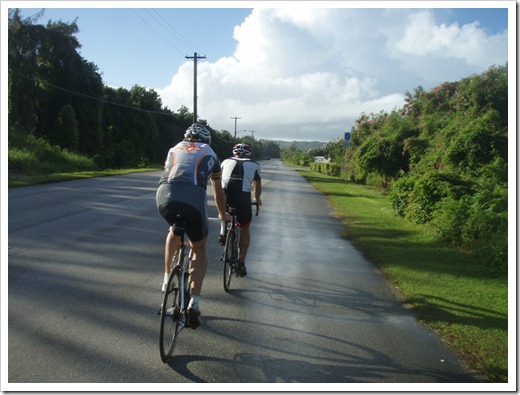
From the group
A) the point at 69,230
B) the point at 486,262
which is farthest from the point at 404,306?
the point at 69,230

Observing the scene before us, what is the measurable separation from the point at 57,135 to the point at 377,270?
37.4m

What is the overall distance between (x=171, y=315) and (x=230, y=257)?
229 cm

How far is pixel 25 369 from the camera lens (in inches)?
130

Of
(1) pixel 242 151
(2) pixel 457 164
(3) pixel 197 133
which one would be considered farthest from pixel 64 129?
(3) pixel 197 133

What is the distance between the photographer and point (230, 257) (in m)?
6.02

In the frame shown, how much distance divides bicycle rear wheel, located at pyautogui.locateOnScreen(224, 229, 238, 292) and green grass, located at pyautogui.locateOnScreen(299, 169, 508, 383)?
7.07 ft

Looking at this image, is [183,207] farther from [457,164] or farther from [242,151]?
[457,164]

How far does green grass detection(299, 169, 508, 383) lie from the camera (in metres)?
4.05

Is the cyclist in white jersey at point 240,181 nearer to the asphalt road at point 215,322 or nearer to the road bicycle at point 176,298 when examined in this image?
the asphalt road at point 215,322

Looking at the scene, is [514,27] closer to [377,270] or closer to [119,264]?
[377,270]

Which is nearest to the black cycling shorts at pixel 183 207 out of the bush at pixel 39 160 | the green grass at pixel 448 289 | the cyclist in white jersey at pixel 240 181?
the cyclist in white jersey at pixel 240 181

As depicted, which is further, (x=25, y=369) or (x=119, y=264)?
(x=119, y=264)

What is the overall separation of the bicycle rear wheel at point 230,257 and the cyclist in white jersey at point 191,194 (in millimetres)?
1497

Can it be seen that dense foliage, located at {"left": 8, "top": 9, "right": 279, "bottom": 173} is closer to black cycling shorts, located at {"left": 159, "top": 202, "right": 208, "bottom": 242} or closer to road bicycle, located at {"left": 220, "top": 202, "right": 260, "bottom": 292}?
road bicycle, located at {"left": 220, "top": 202, "right": 260, "bottom": 292}
